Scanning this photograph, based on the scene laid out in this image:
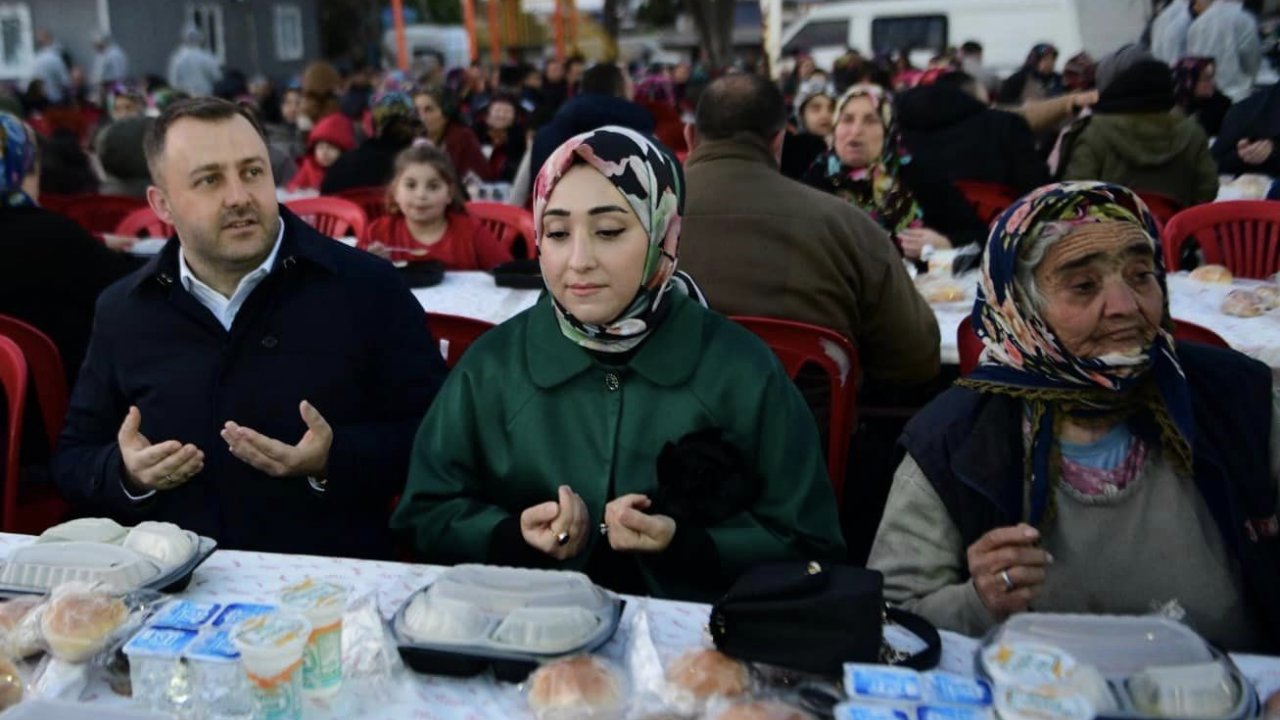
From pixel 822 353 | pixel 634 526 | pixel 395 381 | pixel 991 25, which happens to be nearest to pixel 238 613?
pixel 634 526

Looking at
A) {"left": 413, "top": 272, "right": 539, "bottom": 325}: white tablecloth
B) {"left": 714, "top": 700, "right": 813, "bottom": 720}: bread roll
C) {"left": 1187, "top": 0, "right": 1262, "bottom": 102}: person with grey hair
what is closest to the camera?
{"left": 714, "top": 700, "right": 813, "bottom": 720}: bread roll

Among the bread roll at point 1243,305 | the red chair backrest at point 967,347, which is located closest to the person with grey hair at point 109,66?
the red chair backrest at point 967,347

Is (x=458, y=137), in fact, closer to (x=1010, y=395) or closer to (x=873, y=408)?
(x=873, y=408)

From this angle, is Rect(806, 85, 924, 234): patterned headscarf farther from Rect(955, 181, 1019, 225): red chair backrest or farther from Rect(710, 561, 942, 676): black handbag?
Rect(710, 561, 942, 676): black handbag

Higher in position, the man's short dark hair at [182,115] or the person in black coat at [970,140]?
the man's short dark hair at [182,115]

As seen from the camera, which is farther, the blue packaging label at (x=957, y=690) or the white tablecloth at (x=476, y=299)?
the white tablecloth at (x=476, y=299)

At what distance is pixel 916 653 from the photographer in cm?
183

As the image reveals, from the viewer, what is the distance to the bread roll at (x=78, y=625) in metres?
1.76

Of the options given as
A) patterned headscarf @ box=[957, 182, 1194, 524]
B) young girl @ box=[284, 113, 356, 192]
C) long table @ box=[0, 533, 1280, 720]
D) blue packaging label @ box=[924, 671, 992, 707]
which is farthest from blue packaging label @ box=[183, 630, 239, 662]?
young girl @ box=[284, 113, 356, 192]

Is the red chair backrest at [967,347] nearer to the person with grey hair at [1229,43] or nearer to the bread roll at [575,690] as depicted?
the bread roll at [575,690]

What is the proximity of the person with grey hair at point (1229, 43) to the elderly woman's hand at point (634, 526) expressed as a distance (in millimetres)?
10850

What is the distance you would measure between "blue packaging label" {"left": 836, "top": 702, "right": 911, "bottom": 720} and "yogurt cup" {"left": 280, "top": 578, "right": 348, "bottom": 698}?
730mm

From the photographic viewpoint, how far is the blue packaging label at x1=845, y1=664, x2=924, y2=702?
1520mm

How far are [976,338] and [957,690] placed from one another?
2.15m
